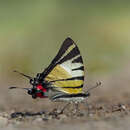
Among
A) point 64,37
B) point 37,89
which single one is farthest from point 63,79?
point 64,37

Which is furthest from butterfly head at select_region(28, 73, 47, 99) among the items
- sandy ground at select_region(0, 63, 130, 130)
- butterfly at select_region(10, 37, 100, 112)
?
sandy ground at select_region(0, 63, 130, 130)

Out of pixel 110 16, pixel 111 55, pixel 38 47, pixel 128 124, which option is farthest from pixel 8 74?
pixel 128 124

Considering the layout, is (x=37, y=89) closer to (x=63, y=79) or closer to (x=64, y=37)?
(x=63, y=79)

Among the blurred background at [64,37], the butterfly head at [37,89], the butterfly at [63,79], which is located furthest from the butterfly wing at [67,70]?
the blurred background at [64,37]

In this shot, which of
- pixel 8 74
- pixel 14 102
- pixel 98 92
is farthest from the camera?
pixel 8 74

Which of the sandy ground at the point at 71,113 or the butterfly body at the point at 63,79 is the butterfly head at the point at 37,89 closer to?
the butterfly body at the point at 63,79

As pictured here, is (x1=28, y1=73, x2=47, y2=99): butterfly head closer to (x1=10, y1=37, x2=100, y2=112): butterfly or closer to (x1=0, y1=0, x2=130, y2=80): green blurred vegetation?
(x1=10, y1=37, x2=100, y2=112): butterfly

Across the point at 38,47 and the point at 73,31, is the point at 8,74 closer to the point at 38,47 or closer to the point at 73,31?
the point at 38,47
